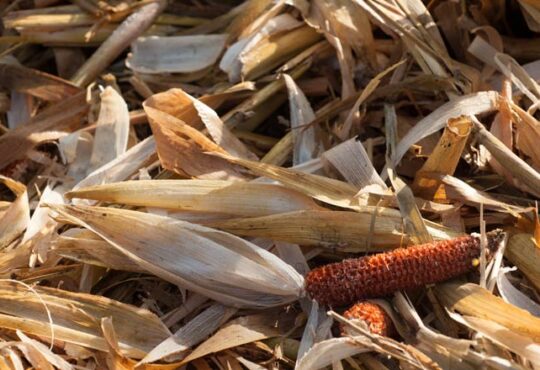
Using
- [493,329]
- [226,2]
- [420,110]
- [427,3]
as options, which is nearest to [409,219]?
[493,329]

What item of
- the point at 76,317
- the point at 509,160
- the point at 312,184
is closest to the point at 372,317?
the point at 312,184

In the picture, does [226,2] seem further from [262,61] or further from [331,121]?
[331,121]

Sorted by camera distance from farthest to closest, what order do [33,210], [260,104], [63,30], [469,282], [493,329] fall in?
[63,30], [260,104], [33,210], [469,282], [493,329]

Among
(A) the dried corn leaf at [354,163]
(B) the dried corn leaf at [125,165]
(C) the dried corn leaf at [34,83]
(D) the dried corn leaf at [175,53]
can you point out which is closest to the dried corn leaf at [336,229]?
(A) the dried corn leaf at [354,163]

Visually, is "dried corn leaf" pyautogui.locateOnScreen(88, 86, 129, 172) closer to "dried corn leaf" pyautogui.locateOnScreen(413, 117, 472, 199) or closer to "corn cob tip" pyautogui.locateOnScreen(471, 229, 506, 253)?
"dried corn leaf" pyautogui.locateOnScreen(413, 117, 472, 199)

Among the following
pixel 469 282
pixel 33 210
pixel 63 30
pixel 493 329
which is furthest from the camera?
pixel 63 30
